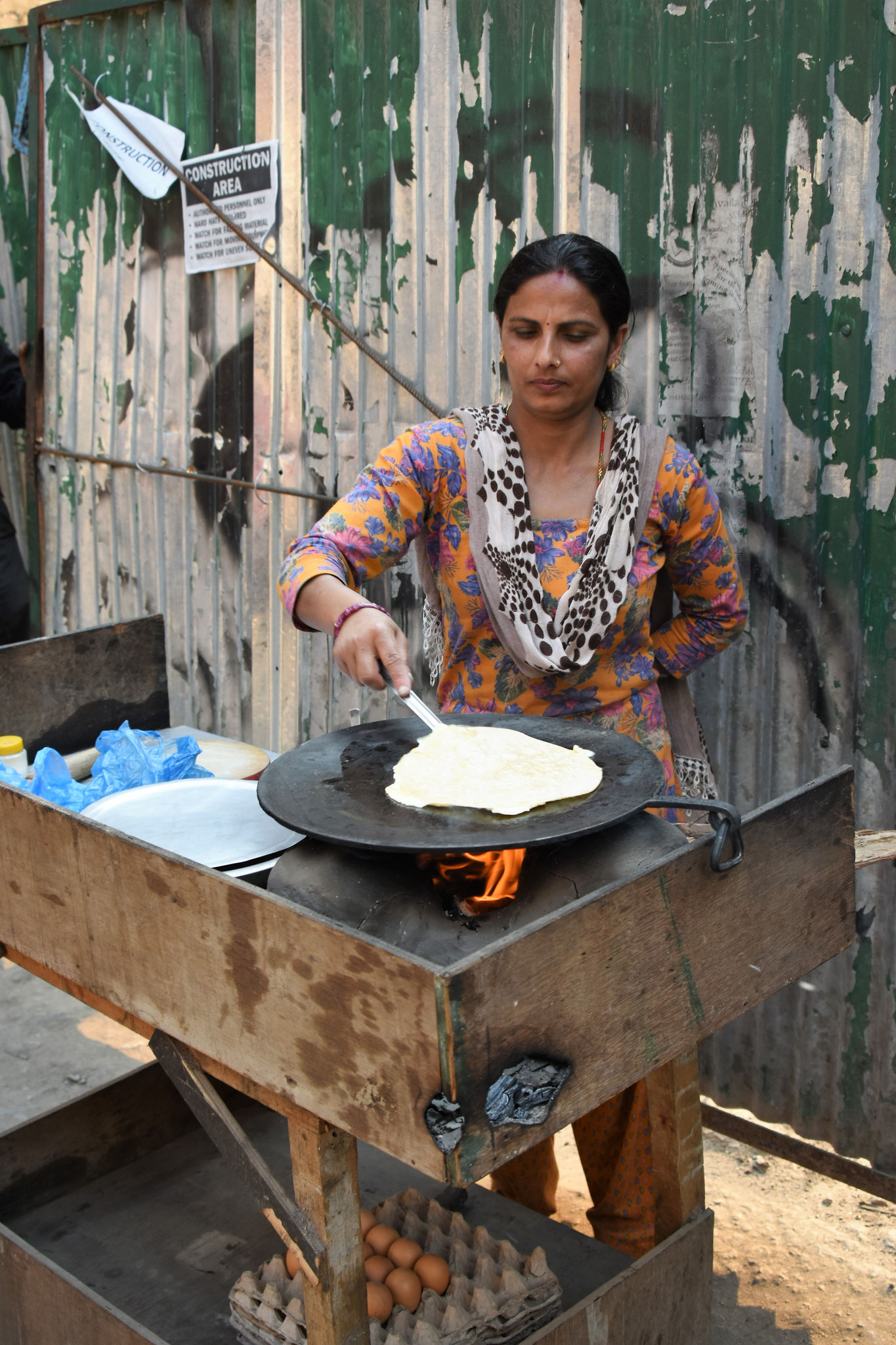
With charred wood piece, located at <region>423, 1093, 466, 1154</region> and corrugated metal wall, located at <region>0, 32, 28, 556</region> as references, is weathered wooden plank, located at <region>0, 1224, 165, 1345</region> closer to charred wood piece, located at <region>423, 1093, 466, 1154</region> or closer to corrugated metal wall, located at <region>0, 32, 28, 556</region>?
charred wood piece, located at <region>423, 1093, 466, 1154</region>

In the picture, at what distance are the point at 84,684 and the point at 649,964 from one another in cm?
186

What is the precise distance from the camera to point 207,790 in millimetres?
2355

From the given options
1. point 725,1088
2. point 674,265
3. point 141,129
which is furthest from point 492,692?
point 141,129

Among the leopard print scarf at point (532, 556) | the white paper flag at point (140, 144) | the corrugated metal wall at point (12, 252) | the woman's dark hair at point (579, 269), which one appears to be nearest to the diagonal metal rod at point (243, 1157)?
the leopard print scarf at point (532, 556)

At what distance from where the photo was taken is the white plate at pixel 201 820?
6.79 feet

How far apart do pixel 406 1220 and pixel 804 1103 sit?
1.27 metres

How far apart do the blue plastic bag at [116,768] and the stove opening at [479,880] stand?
0.83m

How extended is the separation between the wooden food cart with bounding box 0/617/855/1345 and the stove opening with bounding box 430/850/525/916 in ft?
0.13

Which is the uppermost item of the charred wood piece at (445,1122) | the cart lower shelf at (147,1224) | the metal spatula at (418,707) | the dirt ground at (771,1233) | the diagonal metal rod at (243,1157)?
the metal spatula at (418,707)

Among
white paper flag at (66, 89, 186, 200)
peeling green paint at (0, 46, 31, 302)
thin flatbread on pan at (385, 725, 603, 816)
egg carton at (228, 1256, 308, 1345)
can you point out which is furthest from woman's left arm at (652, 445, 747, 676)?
peeling green paint at (0, 46, 31, 302)

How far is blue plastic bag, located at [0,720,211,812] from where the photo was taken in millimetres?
2379

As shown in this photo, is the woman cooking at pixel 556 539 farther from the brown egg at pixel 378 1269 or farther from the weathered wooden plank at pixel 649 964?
the weathered wooden plank at pixel 649 964

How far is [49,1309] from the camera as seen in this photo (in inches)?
85.8

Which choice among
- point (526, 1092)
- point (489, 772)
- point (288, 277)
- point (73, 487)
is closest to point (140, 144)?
point (288, 277)
